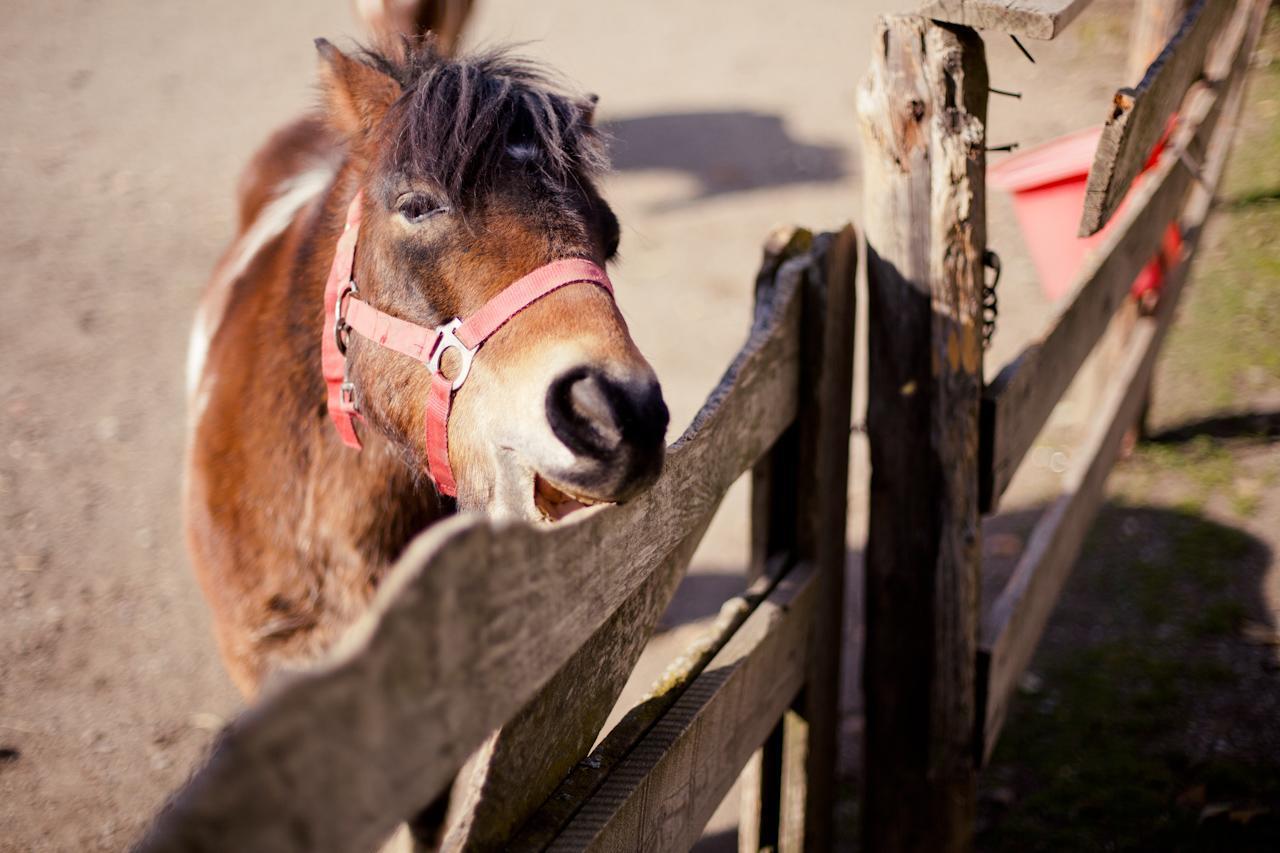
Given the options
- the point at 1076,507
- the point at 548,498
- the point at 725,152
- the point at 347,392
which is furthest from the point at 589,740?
the point at 725,152

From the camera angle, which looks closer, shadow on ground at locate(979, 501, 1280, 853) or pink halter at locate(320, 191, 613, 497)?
pink halter at locate(320, 191, 613, 497)

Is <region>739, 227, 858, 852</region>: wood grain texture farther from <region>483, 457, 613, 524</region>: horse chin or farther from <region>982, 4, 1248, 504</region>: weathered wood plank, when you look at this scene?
<region>483, 457, 613, 524</region>: horse chin

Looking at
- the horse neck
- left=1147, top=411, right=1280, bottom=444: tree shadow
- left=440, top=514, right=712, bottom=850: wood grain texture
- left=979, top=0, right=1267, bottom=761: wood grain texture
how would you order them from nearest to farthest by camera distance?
1. left=440, top=514, right=712, bottom=850: wood grain texture
2. the horse neck
3. left=979, top=0, right=1267, bottom=761: wood grain texture
4. left=1147, top=411, right=1280, bottom=444: tree shadow

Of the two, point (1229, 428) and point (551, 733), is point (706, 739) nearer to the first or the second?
point (551, 733)

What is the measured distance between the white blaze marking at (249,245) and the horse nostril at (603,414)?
5.67ft

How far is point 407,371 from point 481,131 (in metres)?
0.43

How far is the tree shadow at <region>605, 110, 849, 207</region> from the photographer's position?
731 cm

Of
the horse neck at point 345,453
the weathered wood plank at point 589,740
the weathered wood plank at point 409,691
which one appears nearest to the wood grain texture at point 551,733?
the weathered wood plank at point 589,740

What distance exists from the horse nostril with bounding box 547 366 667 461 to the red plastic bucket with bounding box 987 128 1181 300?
231cm

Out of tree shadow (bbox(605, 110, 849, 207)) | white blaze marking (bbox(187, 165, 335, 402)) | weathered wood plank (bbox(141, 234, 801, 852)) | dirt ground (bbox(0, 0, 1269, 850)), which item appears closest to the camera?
weathered wood plank (bbox(141, 234, 801, 852))

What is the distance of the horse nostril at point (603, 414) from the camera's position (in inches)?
50.3

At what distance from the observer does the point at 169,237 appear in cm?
662

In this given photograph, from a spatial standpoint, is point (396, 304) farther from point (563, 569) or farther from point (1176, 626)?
point (1176, 626)

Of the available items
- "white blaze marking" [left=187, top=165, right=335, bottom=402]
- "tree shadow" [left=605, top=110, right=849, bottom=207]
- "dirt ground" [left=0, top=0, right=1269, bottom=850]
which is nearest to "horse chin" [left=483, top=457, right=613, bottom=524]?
"dirt ground" [left=0, top=0, right=1269, bottom=850]
